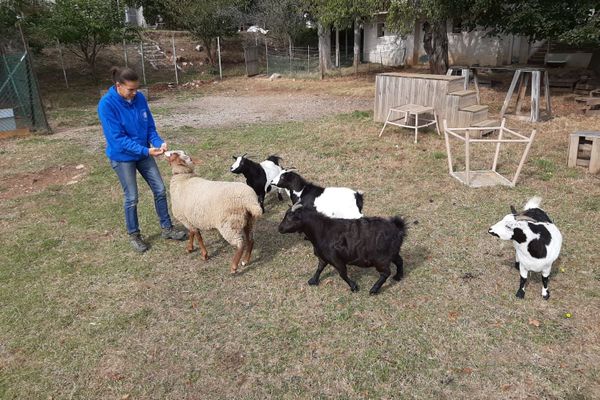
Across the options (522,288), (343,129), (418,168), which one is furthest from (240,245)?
(343,129)

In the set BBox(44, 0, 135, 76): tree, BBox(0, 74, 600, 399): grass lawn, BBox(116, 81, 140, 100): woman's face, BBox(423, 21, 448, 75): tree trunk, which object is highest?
BBox(44, 0, 135, 76): tree

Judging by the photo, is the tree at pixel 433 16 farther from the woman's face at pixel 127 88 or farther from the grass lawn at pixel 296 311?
the woman's face at pixel 127 88

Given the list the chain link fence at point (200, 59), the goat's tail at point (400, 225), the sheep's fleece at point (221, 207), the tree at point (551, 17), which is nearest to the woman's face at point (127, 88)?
the sheep's fleece at point (221, 207)

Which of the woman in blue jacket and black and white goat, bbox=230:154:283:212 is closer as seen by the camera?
the woman in blue jacket

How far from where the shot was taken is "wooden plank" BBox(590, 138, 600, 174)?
747cm

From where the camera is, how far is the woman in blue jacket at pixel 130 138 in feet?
15.6

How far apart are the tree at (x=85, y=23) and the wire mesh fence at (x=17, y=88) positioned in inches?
296

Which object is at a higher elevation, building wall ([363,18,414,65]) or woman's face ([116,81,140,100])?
building wall ([363,18,414,65])

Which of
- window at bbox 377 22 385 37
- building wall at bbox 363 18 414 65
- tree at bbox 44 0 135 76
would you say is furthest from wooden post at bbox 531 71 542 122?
window at bbox 377 22 385 37

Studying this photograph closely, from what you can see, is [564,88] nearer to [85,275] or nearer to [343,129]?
[343,129]

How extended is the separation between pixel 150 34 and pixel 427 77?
82.0 feet

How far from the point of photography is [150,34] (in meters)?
29.5

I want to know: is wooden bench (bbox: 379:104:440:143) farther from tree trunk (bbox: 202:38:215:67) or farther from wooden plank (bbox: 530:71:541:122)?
tree trunk (bbox: 202:38:215:67)

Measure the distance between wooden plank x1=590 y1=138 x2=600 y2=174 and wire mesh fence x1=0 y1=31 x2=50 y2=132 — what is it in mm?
14251
